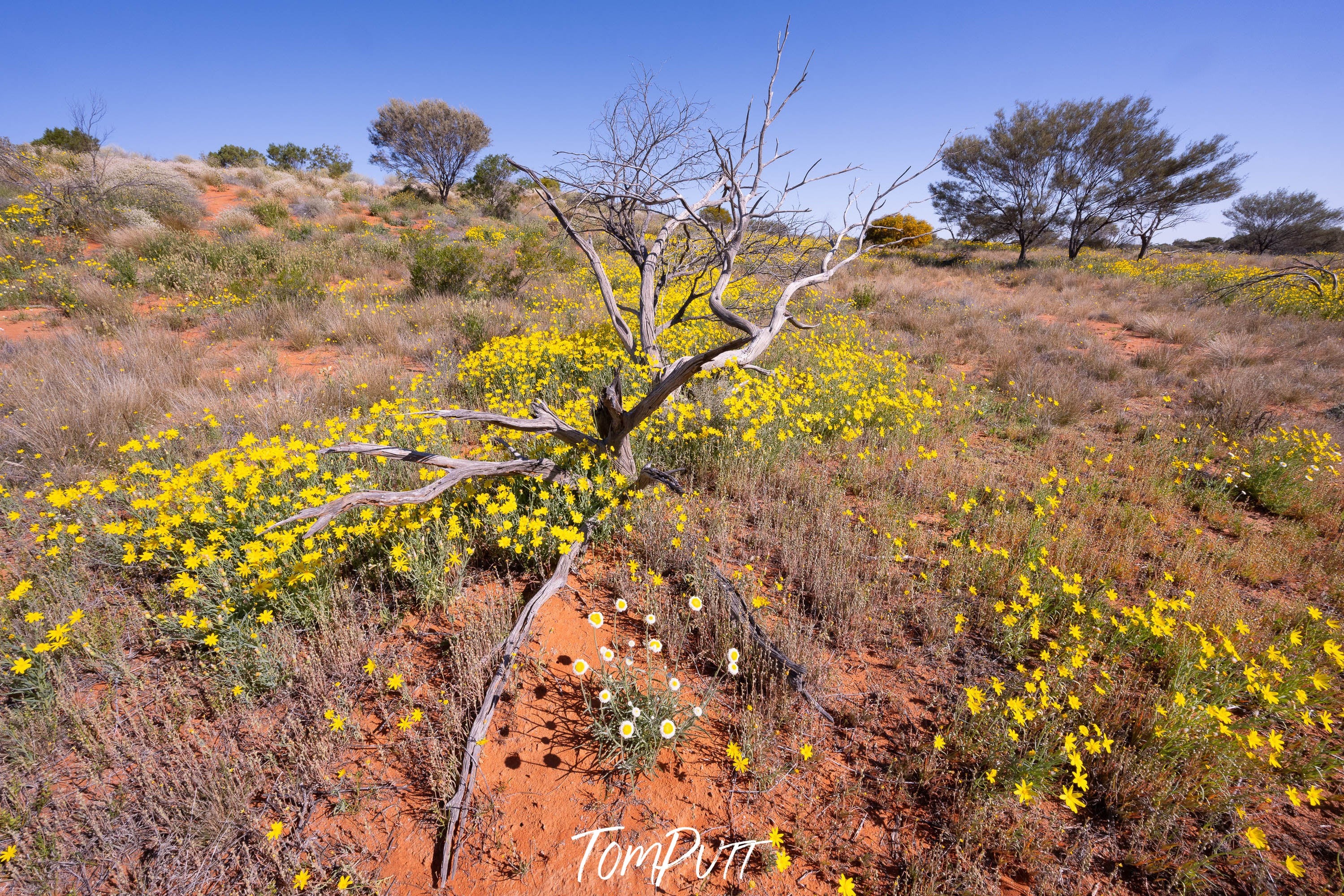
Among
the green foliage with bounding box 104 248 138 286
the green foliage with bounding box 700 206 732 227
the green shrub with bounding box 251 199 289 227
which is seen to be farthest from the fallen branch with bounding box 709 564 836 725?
the green shrub with bounding box 251 199 289 227

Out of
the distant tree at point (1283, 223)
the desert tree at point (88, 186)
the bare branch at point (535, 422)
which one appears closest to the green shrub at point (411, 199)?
the desert tree at point (88, 186)

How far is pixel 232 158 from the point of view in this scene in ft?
97.6

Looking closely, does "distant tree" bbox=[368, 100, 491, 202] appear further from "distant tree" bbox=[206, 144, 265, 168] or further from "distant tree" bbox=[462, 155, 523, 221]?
"distant tree" bbox=[206, 144, 265, 168]

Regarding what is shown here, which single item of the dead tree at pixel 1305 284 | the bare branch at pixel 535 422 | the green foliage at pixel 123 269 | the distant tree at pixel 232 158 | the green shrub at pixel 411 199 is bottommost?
the bare branch at pixel 535 422

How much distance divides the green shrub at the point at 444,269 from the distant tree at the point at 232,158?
3029 cm

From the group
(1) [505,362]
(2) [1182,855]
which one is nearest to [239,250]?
(1) [505,362]

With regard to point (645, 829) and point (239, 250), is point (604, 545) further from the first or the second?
point (239, 250)

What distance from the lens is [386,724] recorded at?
2.23 m

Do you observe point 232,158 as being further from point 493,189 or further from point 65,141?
point 493,189

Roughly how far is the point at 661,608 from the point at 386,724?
58.9 inches

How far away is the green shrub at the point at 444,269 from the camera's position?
9.94 metres

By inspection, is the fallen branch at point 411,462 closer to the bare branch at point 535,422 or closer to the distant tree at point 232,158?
the bare branch at point 535,422

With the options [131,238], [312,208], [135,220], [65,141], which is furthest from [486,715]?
[65,141]

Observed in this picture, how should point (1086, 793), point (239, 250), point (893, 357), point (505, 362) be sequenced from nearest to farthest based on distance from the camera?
1. point (1086, 793)
2. point (505, 362)
3. point (893, 357)
4. point (239, 250)
